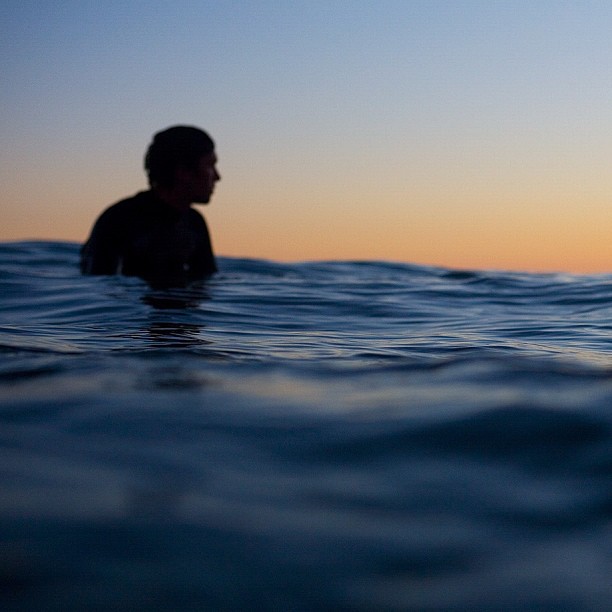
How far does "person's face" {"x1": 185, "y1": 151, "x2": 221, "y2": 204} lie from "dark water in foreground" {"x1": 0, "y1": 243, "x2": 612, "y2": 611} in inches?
178

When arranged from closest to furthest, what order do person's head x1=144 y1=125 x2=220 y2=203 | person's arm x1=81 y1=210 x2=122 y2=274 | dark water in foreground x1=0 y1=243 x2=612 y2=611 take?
dark water in foreground x1=0 y1=243 x2=612 y2=611 < person's arm x1=81 y1=210 x2=122 y2=274 < person's head x1=144 y1=125 x2=220 y2=203

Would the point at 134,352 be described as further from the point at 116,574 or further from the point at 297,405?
the point at 116,574

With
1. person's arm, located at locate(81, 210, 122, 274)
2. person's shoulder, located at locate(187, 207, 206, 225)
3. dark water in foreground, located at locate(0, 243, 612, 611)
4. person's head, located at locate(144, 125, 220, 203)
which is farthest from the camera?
person's shoulder, located at locate(187, 207, 206, 225)

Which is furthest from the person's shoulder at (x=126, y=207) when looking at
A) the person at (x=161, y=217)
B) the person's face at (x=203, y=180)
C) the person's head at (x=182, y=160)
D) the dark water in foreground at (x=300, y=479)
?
the dark water in foreground at (x=300, y=479)

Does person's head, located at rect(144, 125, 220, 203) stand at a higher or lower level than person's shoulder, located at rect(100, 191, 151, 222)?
higher

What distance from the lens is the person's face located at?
747 centimetres

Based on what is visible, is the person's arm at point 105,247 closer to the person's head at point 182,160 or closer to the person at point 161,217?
the person at point 161,217

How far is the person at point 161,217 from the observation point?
23.8 feet

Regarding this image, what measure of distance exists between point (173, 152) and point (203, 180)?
0.42 metres

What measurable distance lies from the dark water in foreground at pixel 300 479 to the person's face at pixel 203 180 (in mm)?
4532

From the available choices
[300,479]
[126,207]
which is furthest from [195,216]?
[300,479]

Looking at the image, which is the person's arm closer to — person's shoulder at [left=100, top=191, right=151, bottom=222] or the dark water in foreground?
person's shoulder at [left=100, top=191, right=151, bottom=222]

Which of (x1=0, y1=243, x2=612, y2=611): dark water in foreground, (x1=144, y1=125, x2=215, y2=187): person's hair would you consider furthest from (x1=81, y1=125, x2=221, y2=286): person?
(x1=0, y1=243, x2=612, y2=611): dark water in foreground

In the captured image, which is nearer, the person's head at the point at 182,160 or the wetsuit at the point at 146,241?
the wetsuit at the point at 146,241
